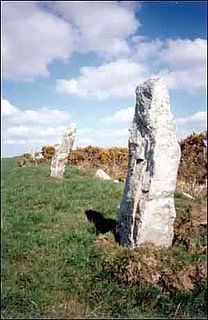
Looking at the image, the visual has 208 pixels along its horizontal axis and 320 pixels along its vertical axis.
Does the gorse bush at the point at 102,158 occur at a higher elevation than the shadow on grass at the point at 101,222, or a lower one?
higher

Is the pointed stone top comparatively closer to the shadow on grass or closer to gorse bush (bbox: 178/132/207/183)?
the shadow on grass

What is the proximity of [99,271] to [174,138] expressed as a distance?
260cm

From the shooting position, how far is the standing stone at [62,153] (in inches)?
627

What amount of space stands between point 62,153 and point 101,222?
287 inches

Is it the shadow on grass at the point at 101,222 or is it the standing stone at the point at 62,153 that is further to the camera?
the standing stone at the point at 62,153

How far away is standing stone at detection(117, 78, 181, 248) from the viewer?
7895mm

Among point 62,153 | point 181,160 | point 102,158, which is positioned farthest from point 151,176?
point 102,158

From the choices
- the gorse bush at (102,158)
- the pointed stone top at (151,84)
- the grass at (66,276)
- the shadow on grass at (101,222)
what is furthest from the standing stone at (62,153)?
the pointed stone top at (151,84)

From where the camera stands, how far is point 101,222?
9.22 m

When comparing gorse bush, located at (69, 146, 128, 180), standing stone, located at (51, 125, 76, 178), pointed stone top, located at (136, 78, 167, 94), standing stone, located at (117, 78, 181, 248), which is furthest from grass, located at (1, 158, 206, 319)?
gorse bush, located at (69, 146, 128, 180)

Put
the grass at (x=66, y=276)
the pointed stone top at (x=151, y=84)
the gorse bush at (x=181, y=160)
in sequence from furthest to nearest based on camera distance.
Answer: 1. the gorse bush at (x=181, y=160)
2. the pointed stone top at (x=151, y=84)
3. the grass at (x=66, y=276)

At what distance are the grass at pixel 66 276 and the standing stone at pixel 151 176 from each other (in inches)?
18.4

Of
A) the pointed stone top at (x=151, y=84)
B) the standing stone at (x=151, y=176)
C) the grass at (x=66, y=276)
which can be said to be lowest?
the grass at (x=66, y=276)

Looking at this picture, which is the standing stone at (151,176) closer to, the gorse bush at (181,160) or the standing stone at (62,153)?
the gorse bush at (181,160)
